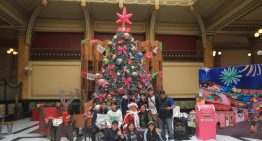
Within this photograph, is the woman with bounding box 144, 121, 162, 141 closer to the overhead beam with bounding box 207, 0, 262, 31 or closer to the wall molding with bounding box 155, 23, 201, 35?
the overhead beam with bounding box 207, 0, 262, 31

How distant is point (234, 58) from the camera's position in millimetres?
17109

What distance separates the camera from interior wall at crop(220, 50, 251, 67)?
17.0 metres

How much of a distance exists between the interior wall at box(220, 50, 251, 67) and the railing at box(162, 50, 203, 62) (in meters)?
3.25

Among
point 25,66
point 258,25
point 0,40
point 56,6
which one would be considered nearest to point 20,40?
point 25,66

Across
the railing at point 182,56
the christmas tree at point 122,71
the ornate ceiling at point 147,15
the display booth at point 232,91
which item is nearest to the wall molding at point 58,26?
the ornate ceiling at point 147,15

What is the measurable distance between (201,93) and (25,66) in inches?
384

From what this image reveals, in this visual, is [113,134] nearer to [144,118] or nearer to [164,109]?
[144,118]

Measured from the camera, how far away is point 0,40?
16.5 m

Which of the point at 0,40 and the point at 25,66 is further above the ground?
the point at 0,40

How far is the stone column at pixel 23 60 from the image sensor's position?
521 inches

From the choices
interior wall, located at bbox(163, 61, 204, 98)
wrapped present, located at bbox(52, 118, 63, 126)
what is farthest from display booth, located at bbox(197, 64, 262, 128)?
wrapped present, located at bbox(52, 118, 63, 126)

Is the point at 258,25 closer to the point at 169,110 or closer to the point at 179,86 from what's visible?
the point at 179,86

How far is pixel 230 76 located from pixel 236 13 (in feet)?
14.0

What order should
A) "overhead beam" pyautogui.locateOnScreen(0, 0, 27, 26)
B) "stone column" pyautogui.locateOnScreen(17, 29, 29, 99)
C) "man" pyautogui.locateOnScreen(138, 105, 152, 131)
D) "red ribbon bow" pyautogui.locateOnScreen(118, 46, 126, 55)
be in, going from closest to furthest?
1. "man" pyautogui.locateOnScreen(138, 105, 152, 131)
2. "red ribbon bow" pyautogui.locateOnScreen(118, 46, 126, 55)
3. "overhead beam" pyautogui.locateOnScreen(0, 0, 27, 26)
4. "stone column" pyautogui.locateOnScreen(17, 29, 29, 99)
